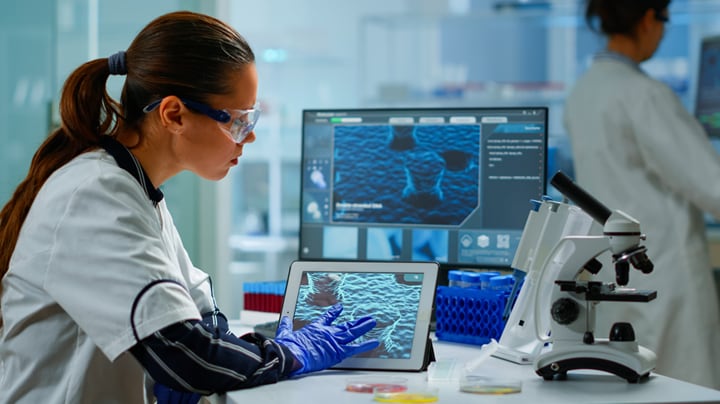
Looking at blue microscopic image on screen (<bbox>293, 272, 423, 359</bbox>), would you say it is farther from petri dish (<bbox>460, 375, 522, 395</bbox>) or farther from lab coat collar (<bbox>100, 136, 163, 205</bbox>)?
lab coat collar (<bbox>100, 136, 163, 205</bbox>)

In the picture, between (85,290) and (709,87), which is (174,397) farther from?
(709,87)

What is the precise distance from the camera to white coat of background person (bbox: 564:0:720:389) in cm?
239

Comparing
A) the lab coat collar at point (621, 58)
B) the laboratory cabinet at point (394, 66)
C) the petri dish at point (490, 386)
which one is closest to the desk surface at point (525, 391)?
the petri dish at point (490, 386)

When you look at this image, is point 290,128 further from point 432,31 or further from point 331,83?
point 432,31

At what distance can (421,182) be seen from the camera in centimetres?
202

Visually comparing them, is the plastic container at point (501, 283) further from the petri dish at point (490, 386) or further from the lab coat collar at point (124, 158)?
the lab coat collar at point (124, 158)

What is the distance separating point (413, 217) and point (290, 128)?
3.75m

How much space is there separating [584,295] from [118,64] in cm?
88

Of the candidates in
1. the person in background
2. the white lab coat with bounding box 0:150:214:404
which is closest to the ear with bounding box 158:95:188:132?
the person in background

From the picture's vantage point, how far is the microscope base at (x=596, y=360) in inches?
55.3

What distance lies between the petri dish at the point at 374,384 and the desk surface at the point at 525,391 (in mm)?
14

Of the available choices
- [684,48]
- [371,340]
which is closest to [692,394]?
[371,340]

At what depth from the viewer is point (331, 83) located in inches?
238

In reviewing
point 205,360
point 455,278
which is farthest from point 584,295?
point 205,360
